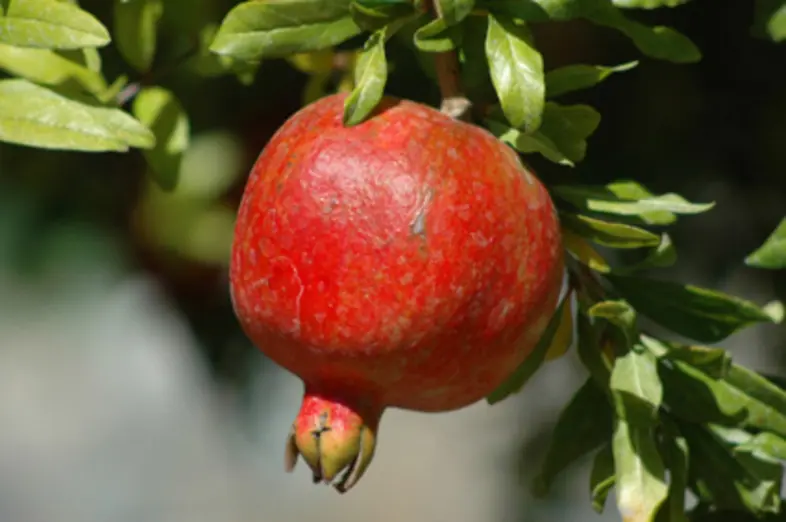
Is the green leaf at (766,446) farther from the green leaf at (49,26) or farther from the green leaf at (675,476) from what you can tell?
the green leaf at (49,26)

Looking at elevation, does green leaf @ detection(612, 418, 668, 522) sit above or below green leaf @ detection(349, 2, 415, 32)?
below

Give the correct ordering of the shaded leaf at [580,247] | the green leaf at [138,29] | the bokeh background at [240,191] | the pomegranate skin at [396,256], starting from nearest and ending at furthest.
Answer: the pomegranate skin at [396,256], the shaded leaf at [580,247], the green leaf at [138,29], the bokeh background at [240,191]

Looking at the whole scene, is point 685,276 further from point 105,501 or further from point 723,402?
point 105,501

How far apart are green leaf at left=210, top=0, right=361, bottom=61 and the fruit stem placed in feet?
0.17

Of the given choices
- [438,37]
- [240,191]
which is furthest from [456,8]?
[240,191]

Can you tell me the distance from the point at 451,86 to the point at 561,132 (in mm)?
61

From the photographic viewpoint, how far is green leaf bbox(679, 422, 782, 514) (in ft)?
2.02

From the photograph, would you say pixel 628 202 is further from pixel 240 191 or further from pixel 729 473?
pixel 240 191

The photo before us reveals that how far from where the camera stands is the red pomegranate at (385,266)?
492 millimetres

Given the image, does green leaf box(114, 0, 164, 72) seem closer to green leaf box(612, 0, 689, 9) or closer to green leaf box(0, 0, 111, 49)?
green leaf box(0, 0, 111, 49)

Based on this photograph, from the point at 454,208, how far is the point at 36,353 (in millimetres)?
2141

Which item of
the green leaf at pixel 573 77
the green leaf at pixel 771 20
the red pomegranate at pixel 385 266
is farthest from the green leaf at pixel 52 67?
the green leaf at pixel 771 20

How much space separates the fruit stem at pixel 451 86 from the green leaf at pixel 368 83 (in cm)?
4

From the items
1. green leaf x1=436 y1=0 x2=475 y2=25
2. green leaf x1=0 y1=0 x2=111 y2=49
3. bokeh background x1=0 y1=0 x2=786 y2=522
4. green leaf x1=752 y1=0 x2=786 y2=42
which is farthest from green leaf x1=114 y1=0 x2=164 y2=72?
green leaf x1=752 y1=0 x2=786 y2=42
